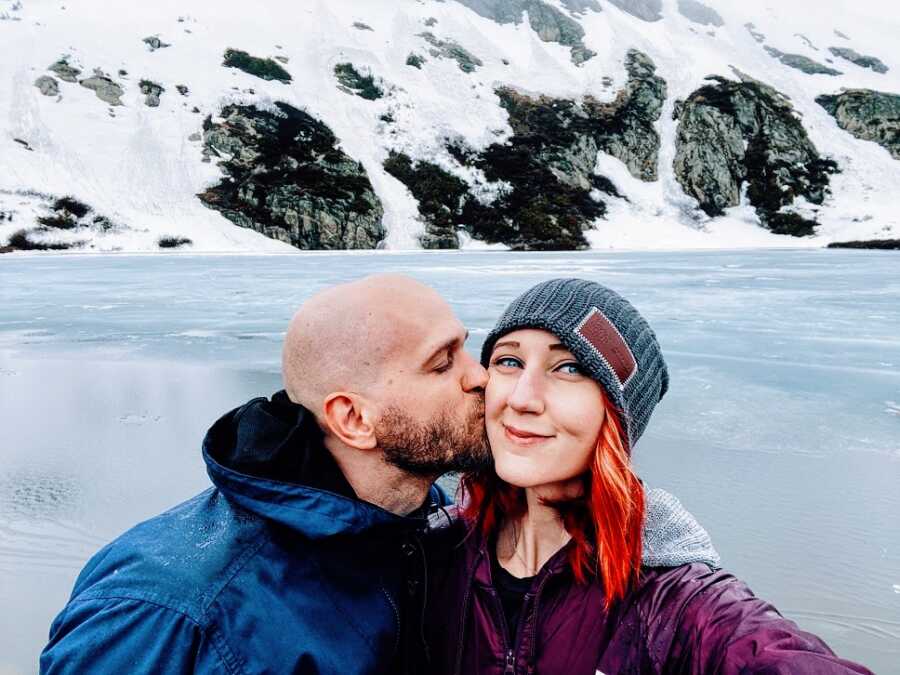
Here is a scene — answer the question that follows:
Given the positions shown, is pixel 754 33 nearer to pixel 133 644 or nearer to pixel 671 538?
pixel 671 538

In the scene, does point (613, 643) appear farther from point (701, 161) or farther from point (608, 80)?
point (608, 80)

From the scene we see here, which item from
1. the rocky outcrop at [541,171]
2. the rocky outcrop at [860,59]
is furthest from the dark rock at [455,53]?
the rocky outcrop at [860,59]

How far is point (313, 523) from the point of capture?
1.50 meters

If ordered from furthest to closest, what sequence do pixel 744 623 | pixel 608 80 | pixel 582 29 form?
pixel 582 29, pixel 608 80, pixel 744 623

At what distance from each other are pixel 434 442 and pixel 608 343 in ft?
1.88

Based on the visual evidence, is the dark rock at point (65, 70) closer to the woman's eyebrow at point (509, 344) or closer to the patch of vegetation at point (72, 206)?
the patch of vegetation at point (72, 206)

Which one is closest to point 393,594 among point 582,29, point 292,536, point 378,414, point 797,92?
point 292,536

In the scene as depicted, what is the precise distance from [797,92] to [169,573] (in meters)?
97.9

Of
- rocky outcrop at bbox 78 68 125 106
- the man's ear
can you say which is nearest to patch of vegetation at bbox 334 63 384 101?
rocky outcrop at bbox 78 68 125 106

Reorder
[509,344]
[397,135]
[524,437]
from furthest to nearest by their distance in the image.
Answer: [397,135] → [509,344] → [524,437]

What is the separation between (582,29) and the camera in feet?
307

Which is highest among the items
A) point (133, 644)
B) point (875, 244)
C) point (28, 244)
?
point (133, 644)

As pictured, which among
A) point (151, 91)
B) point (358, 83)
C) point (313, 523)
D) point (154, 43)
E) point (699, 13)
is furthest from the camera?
point (699, 13)

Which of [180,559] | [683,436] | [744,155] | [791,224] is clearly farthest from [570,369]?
[744,155]
